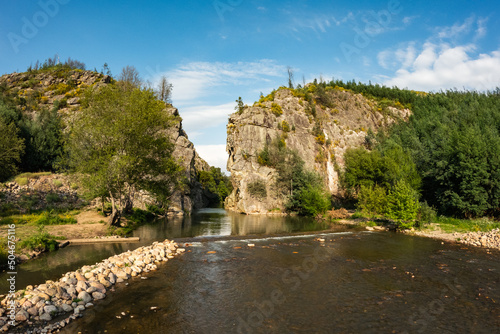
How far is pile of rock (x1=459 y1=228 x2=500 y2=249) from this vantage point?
25.8m

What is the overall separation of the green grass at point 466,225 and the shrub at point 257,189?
116 feet

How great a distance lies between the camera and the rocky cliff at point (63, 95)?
2507 inches

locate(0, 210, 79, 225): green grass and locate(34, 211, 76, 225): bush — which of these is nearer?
locate(0, 210, 79, 225): green grass

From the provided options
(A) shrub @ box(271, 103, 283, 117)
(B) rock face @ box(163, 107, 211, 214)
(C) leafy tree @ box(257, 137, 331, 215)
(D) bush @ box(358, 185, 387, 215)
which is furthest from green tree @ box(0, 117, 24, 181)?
(A) shrub @ box(271, 103, 283, 117)

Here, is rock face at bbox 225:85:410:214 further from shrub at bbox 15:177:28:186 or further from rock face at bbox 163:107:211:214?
shrub at bbox 15:177:28:186

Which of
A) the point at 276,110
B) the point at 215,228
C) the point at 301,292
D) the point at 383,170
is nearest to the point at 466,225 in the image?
the point at 383,170

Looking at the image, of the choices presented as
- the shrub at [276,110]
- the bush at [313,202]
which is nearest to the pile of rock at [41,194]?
the bush at [313,202]

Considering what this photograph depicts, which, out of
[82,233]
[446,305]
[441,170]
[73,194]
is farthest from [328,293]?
[73,194]

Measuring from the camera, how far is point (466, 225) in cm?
3384

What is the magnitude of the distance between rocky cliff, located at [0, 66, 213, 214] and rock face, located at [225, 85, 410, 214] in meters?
12.1

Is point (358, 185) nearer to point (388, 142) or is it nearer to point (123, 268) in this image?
point (388, 142)

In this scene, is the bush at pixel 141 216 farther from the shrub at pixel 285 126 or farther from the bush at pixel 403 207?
the shrub at pixel 285 126

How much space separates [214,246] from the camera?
24750mm

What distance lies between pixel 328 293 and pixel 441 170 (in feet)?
120
